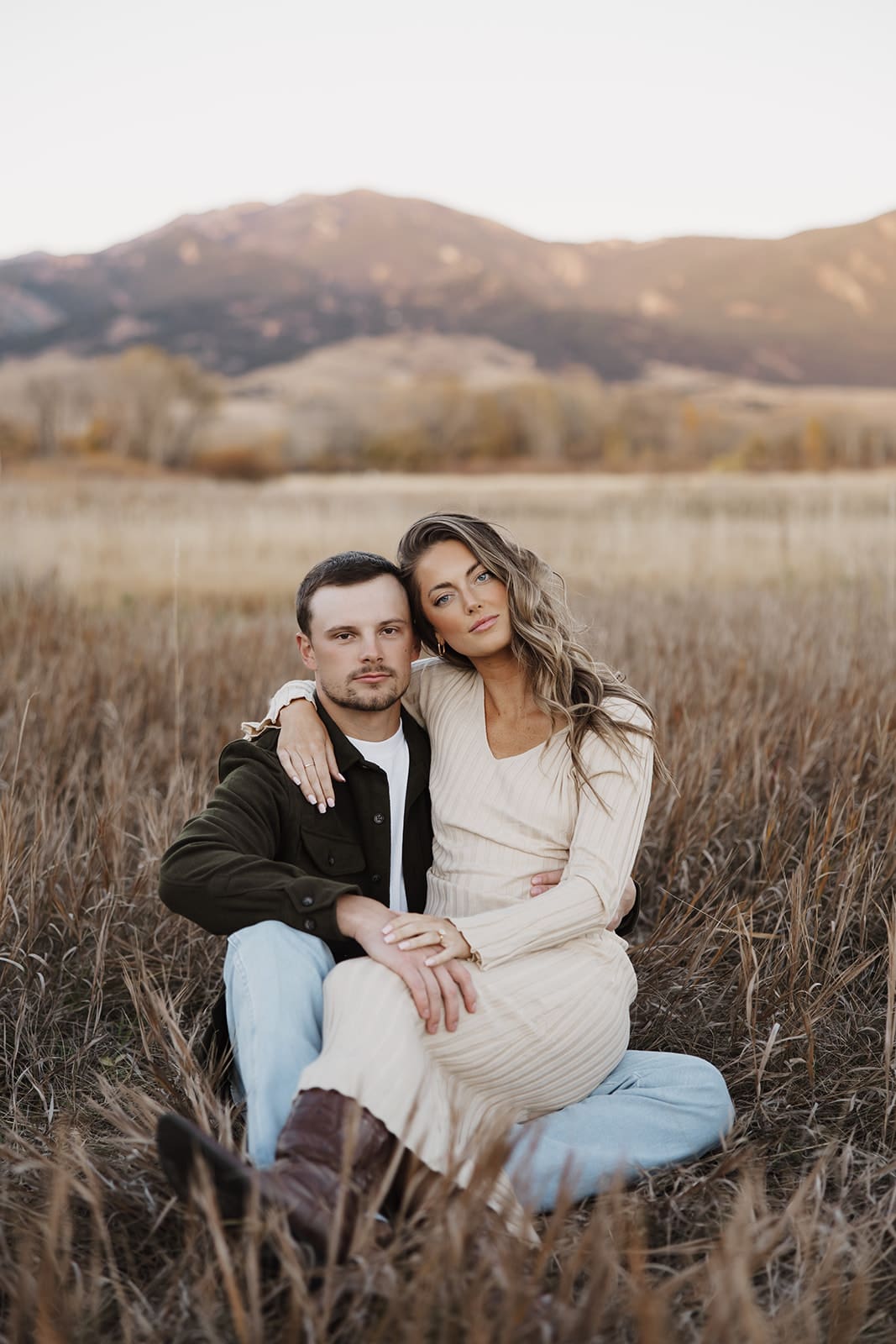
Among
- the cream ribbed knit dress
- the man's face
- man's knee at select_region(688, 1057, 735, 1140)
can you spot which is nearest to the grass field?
man's knee at select_region(688, 1057, 735, 1140)

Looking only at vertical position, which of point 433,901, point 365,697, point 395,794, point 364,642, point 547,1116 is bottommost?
point 547,1116

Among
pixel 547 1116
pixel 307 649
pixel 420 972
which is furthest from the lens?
pixel 307 649

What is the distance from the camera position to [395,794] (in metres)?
2.33

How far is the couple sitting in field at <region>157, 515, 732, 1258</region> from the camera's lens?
1646 mm

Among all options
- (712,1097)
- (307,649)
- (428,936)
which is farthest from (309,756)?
(712,1097)

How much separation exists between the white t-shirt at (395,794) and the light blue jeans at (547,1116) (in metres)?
0.31

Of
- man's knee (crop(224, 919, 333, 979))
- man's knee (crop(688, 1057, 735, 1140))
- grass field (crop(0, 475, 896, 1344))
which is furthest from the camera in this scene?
man's knee (crop(688, 1057, 735, 1140))

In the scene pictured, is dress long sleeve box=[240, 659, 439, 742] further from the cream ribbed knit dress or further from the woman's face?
the woman's face

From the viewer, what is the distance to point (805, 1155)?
6.88ft

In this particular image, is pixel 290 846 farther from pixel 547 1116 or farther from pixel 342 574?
pixel 547 1116

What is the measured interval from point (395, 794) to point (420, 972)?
0.58 m

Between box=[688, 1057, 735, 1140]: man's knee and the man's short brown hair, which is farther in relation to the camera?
the man's short brown hair

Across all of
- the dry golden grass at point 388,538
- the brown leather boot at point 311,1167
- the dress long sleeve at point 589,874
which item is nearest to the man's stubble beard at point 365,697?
the dress long sleeve at point 589,874

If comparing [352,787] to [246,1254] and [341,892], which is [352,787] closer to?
[341,892]
